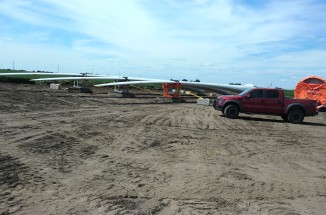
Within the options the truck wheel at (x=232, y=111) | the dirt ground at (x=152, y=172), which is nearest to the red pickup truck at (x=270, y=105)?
the truck wheel at (x=232, y=111)

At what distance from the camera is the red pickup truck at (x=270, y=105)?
68.0 ft

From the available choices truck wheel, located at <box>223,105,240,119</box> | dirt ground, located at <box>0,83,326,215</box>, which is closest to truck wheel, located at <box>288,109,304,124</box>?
truck wheel, located at <box>223,105,240,119</box>

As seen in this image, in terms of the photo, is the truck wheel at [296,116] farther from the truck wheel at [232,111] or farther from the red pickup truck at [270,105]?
the truck wheel at [232,111]

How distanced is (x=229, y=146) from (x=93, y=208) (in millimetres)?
6617

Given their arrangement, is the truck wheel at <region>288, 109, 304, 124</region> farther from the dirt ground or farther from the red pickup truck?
the dirt ground

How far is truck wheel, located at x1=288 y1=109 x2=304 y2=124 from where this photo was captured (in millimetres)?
20672

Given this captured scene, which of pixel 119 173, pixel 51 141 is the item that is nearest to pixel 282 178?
pixel 119 173

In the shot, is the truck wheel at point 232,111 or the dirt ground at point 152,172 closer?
the dirt ground at point 152,172

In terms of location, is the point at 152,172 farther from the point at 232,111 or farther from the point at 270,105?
the point at 270,105

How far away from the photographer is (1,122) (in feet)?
42.4

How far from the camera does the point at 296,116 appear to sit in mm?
20750

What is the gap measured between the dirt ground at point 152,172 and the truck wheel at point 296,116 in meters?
7.31

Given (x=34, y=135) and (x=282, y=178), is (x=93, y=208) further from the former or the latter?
(x=34, y=135)

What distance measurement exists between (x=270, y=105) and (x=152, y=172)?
47.4 ft
